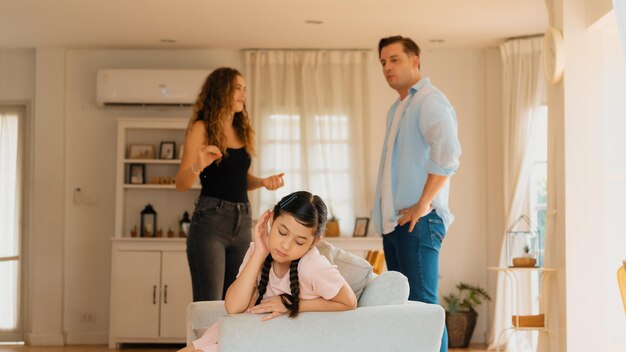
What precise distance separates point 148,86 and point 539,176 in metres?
3.26

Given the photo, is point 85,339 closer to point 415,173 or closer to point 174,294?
point 174,294

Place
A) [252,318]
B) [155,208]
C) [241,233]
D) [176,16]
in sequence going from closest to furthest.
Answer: [252,318]
[241,233]
[176,16]
[155,208]

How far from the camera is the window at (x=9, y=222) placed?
790 cm

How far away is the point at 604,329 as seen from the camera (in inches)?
211

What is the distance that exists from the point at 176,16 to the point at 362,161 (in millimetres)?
2003

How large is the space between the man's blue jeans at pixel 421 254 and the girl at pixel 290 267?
2.60 feet

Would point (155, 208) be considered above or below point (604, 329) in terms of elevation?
above

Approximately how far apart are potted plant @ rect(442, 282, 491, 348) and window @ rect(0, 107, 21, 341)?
12.0ft

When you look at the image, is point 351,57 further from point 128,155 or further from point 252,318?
point 252,318

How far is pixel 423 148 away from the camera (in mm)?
3785

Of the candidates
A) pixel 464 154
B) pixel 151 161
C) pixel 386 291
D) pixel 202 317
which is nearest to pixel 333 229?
pixel 464 154

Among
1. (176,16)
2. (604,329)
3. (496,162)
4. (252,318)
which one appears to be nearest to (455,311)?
(496,162)

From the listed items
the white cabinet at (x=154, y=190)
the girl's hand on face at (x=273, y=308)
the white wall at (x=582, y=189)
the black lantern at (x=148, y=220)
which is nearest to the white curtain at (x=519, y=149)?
the white wall at (x=582, y=189)

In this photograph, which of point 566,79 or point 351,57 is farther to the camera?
point 351,57
